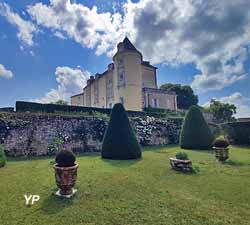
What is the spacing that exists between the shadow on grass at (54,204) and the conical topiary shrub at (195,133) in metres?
11.1

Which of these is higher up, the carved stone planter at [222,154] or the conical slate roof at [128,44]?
the conical slate roof at [128,44]

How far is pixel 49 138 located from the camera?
42.5 ft

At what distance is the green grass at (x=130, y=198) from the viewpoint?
4148mm

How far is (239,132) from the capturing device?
Answer: 60.1 ft

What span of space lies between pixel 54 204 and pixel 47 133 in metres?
8.94

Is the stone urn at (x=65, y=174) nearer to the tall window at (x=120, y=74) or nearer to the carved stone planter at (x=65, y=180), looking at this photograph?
the carved stone planter at (x=65, y=180)

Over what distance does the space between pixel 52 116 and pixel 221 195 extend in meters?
10.9

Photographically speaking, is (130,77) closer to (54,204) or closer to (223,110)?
(223,110)

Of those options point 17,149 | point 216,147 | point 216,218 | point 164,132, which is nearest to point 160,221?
point 216,218

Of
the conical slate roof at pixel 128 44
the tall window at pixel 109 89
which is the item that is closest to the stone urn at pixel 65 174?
the conical slate roof at pixel 128 44

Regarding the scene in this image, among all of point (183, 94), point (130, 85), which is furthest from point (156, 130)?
point (183, 94)

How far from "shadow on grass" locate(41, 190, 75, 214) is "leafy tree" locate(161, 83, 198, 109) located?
42358mm

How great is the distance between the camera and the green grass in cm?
415

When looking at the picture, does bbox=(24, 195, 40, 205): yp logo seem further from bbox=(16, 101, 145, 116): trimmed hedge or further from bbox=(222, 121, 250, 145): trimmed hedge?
bbox=(222, 121, 250, 145): trimmed hedge
